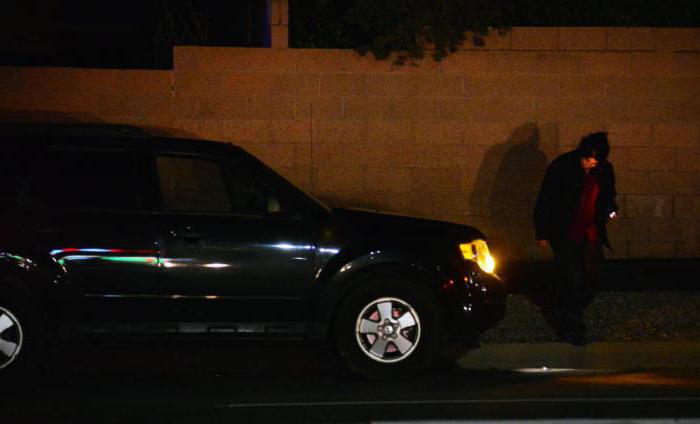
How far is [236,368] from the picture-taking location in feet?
29.7

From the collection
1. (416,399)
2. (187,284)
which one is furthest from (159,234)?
(416,399)

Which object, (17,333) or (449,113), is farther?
(449,113)

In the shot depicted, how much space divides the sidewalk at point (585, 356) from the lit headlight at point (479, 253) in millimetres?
855

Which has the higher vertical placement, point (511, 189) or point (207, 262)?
point (511, 189)

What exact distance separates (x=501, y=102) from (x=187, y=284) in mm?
5539

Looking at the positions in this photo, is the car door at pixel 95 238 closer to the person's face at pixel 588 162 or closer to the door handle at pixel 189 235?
the door handle at pixel 189 235

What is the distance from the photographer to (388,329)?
835 cm

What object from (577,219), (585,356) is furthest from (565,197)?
(585,356)

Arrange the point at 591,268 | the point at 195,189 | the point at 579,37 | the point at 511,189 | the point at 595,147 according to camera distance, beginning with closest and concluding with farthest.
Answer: the point at 195,189 → the point at 595,147 → the point at 591,268 → the point at 579,37 → the point at 511,189

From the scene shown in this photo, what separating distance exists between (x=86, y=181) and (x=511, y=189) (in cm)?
569

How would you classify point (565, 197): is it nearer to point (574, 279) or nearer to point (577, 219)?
point (577, 219)

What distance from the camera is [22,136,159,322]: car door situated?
8109 mm

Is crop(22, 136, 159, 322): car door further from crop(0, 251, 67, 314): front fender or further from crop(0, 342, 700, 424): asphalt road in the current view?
crop(0, 342, 700, 424): asphalt road

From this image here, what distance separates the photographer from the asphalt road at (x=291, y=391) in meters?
7.36
